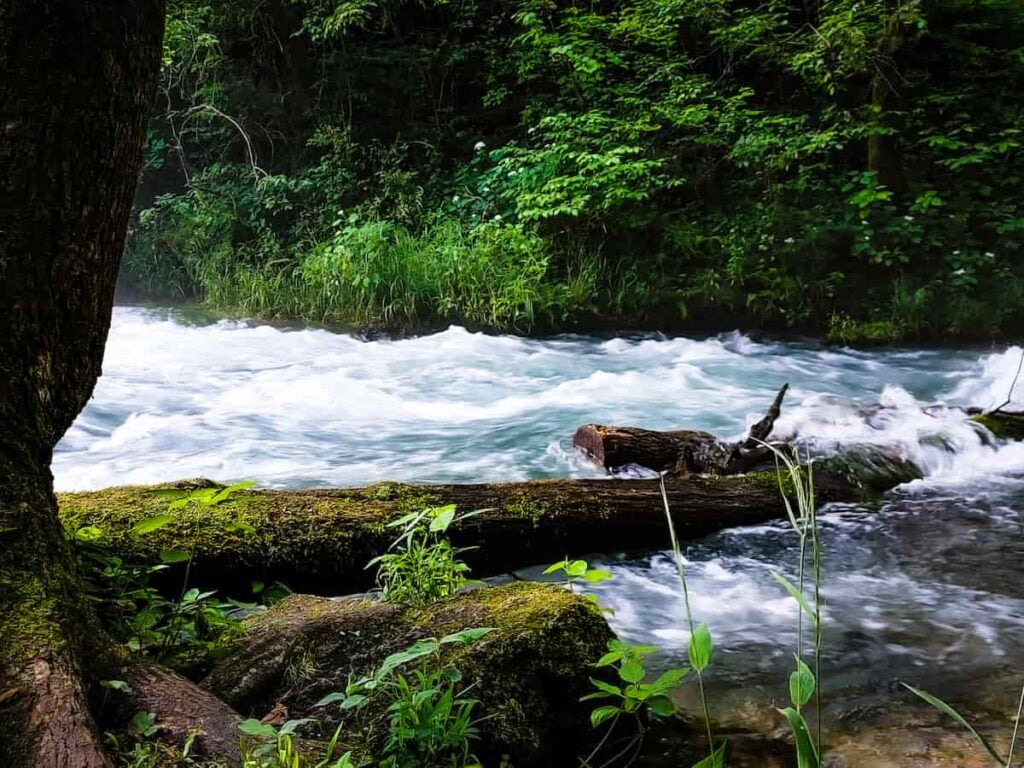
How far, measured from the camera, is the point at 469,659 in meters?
2.10

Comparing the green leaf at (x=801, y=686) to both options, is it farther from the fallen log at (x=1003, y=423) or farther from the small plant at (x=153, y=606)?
the fallen log at (x=1003, y=423)

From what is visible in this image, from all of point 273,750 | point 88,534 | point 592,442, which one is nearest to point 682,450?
point 592,442

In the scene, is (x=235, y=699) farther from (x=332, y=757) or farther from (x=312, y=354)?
(x=312, y=354)

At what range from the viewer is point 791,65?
10.9 metres

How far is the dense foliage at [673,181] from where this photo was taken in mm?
10250

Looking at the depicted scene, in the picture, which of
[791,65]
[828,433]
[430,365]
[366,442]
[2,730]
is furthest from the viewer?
[791,65]

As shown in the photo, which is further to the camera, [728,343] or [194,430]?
[728,343]

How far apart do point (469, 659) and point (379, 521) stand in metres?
1.12

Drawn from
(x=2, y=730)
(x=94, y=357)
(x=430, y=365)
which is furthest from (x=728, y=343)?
(x=2, y=730)

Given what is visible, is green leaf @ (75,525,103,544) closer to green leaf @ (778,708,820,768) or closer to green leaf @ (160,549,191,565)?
green leaf @ (160,549,191,565)

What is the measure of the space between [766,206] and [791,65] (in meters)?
1.95

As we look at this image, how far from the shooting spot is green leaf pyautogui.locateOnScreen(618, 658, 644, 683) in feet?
6.62

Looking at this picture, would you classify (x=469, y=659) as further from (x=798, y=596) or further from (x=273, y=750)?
(x=798, y=596)

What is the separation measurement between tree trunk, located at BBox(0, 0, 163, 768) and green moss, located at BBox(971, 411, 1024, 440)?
17.9ft
